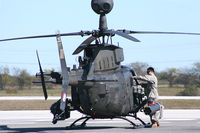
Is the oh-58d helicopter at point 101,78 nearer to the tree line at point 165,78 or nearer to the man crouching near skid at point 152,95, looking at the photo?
the man crouching near skid at point 152,95

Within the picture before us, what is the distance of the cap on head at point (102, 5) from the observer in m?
12.5

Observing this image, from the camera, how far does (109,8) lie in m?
12.7

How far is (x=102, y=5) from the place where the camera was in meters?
12.5

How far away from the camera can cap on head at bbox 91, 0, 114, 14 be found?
12492 mm

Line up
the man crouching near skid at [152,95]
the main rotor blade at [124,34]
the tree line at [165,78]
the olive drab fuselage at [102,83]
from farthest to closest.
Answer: the tree line at [165,78], the man crouching near skid at [152,95], the olive drab fuselage at [102,83], the main rotor blade at [124,34]

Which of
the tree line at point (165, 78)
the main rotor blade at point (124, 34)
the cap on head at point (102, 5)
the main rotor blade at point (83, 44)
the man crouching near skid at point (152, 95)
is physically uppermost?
the cap on head at point (102, 5)

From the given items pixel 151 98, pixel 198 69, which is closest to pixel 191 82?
pixel 198 69

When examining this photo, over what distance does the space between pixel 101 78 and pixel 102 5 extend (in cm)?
230

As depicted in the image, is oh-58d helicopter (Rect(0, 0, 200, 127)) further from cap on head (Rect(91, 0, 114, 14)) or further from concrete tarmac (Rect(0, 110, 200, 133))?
concrete tarmac (Rect(0, 110, 200, 133))

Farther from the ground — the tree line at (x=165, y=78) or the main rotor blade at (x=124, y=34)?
the main rotor blade at (x=124, y=34)

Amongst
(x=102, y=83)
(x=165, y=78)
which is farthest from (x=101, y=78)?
(x=165, y=78)

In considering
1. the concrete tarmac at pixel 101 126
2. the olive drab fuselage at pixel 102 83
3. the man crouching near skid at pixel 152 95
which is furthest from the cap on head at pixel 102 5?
the concrete tarmac at pixel 101 126

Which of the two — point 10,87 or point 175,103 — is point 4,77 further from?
point 175,103

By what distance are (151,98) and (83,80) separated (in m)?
3.29
